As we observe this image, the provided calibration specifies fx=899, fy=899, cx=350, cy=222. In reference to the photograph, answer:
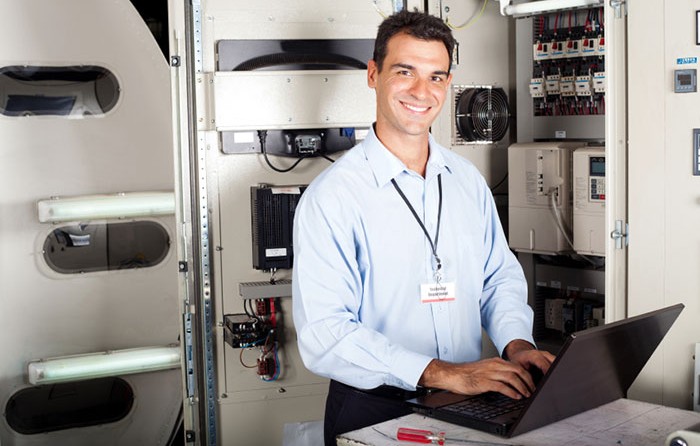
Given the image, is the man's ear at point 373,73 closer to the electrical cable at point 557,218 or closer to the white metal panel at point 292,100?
the white metal panel at point 292,100

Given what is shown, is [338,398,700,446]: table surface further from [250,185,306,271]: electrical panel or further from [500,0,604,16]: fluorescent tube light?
[500,0,604,16]: fluorescent tube light

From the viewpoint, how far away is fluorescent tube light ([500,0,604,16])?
4.18 meters

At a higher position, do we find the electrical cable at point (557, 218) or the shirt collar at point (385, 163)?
the shirt collar at point (385, 163)

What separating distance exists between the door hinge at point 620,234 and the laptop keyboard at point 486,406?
1.88 m

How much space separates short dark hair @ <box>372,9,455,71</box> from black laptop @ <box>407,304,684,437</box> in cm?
105

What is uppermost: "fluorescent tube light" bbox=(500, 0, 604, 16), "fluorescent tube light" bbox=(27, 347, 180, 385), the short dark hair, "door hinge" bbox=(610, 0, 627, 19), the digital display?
"fluorescent tube light" bbox=(500, 0, 604, 16)

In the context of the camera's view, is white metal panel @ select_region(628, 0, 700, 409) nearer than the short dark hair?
No

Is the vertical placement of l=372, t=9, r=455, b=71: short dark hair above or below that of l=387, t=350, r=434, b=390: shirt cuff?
above

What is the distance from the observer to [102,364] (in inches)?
167

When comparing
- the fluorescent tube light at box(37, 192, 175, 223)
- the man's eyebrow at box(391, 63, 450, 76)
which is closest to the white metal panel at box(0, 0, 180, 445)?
the fluorescent tube light at box(37, 192, 175, 223)

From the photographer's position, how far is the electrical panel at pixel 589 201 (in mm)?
4391

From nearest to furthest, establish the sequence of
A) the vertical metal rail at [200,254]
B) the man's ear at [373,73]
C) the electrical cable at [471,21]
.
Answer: the man's ear at [373,73] < the vertical metal rail at [200,254] < the electrical cable at [471,21]

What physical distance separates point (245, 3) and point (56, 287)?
5.39 ft

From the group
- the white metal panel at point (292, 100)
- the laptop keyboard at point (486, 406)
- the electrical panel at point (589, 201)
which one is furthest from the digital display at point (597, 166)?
the laptop keyboard at point (486, 406)
